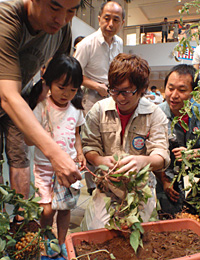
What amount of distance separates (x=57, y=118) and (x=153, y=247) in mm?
869

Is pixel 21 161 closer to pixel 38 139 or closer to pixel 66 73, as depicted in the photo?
pixel 66 73

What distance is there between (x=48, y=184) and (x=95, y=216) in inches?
13.3

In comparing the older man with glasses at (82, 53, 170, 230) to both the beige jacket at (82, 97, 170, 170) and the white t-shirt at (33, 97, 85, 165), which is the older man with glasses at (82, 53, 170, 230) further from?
the white t-shirt at (33, 97, 85, 165)

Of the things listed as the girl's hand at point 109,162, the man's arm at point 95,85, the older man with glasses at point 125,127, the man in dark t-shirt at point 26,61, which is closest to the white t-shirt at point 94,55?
the man's arm at point 95,85

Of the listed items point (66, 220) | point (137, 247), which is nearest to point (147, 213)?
point (137, 247)

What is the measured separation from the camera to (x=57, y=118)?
4.68ft

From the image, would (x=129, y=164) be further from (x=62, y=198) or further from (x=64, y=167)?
(x=62, y=198)

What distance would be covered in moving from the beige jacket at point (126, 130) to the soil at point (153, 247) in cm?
48

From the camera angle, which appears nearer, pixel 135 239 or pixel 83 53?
pixel 135 239

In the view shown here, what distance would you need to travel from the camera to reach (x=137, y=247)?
798 millimetres

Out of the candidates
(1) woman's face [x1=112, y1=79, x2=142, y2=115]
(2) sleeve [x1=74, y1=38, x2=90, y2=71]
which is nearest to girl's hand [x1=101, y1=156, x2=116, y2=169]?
(1) woman's face [x1=112, y1=79, x2=142, y2=115]

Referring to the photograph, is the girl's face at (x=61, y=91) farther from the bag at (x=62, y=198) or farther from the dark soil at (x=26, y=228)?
the dark soil at (x=26, y=228)

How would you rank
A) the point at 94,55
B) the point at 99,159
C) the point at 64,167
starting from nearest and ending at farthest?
1. the point at 64,167
2. the point at 99,159
3. the point at 94,55

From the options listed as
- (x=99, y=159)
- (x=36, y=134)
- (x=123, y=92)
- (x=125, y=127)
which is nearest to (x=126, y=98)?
(x=123, y=92)
